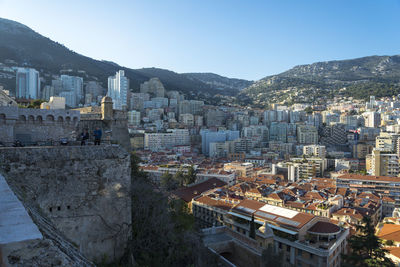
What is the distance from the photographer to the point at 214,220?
20.3 meters

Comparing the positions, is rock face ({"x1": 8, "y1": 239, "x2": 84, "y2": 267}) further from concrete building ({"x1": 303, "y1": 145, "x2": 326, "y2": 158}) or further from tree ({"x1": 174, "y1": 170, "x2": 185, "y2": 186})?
concrete building ({"x1": 303, "y1": 145, "x2": 326, "y2": 158})

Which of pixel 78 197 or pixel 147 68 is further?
pixel 147 68

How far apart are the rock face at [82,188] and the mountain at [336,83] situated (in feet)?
392

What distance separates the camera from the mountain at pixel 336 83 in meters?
115

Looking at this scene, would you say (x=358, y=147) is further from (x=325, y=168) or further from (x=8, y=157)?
(x=8, y=157)

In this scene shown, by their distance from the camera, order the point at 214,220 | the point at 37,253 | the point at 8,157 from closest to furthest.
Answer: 1. the point at 37,253
2. the point at 8,157
3. the point at 214,220

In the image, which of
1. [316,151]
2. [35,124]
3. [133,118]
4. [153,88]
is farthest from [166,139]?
[35,124]

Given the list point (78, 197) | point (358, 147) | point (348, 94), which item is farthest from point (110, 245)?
point (348, 94)

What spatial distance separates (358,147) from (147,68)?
373 ft

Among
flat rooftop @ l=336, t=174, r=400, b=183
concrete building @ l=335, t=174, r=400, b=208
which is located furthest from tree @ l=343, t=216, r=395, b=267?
flat rooftop @ l=336, t=174, r=400, b=183

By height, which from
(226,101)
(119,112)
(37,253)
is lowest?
(37,253)

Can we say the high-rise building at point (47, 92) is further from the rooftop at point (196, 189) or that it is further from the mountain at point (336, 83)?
the mountain at point (336, 83)

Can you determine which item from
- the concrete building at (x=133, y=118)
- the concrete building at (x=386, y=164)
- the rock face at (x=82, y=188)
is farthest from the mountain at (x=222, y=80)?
the rock face at (x=82, y=188)

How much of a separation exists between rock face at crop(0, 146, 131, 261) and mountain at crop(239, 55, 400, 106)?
392 feet
